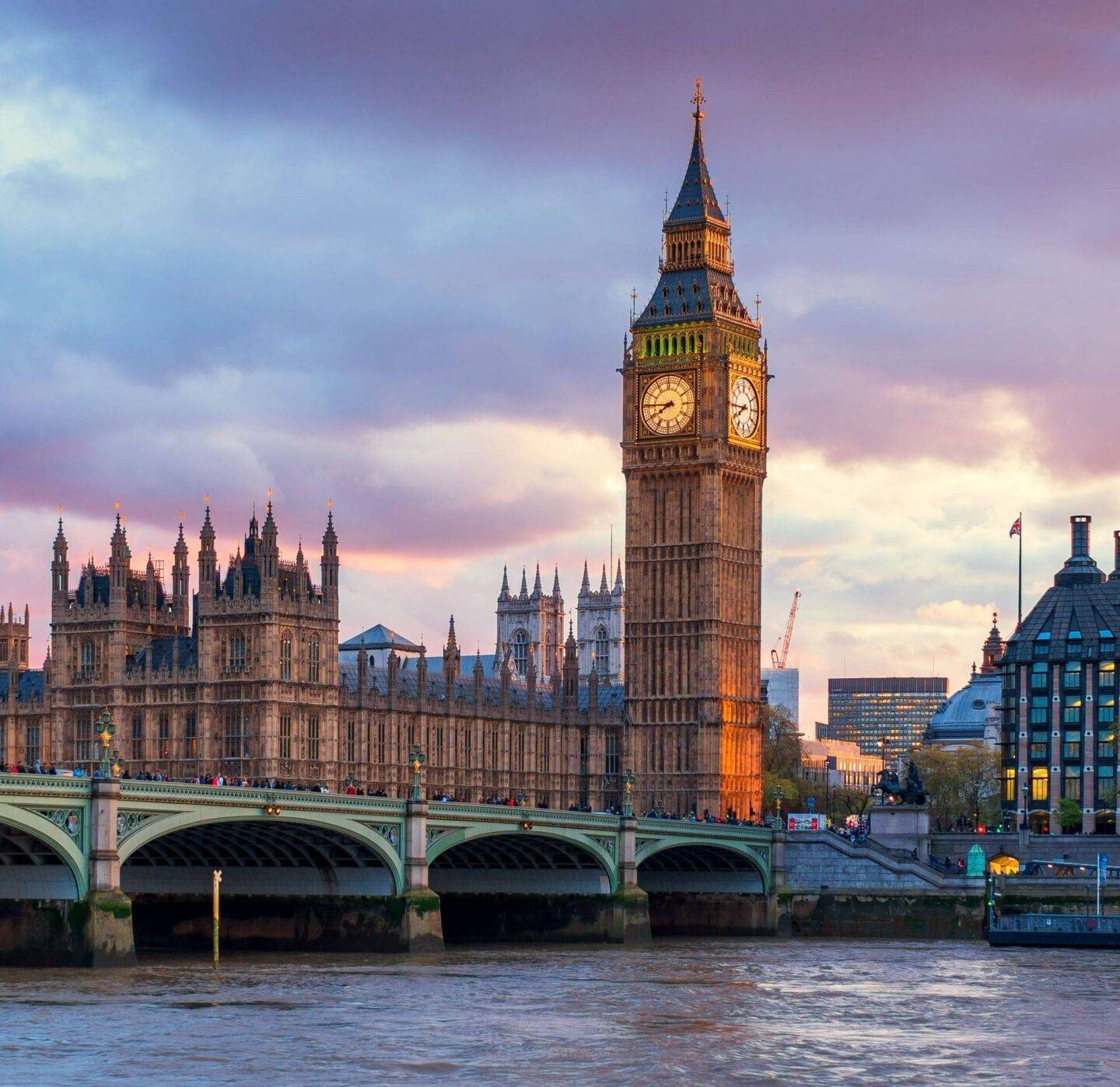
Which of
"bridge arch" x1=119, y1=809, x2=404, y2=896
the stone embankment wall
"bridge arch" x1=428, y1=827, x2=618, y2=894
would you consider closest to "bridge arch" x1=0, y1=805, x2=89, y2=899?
"bridge arch" x1=119, y1=809, x2=404, y2=896

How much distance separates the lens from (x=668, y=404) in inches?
6516

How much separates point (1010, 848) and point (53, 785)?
65692 mm

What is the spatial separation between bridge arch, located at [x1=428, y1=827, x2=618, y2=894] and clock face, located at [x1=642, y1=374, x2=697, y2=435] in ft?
170

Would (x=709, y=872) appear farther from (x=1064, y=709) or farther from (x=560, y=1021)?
(x=560, y=1021)

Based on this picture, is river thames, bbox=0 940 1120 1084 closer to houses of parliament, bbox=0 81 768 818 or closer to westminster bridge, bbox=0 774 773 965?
westminster bridge, bbox=0 774 773 965

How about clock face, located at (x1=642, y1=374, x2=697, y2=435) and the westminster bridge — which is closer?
the westminster bridge

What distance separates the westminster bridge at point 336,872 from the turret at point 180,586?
35721mm

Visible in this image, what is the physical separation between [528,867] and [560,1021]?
40.5 m

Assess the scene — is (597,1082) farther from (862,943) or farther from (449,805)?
(862,943)

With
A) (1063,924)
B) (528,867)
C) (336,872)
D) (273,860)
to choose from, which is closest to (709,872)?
(528,867)

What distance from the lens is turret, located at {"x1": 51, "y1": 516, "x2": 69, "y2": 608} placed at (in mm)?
151250

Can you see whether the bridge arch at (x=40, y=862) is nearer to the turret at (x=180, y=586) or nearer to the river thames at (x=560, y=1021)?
the river thames at (x=560, y=1021)

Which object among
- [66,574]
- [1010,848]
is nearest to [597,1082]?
[1010,848]

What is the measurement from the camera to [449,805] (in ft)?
343
